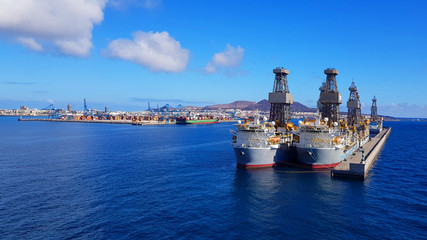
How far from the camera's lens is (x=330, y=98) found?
104 m

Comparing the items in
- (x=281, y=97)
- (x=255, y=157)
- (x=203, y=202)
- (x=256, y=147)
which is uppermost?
(x=281, y=97)

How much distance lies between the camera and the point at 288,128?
84312 millimetres

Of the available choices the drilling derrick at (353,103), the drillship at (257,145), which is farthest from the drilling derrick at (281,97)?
the drilling derrick at (353,103)

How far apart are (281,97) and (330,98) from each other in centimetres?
2230

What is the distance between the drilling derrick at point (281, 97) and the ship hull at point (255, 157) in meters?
26.0

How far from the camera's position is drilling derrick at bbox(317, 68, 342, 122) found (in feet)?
340

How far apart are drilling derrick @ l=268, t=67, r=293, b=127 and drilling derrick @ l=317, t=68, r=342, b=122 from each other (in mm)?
16995

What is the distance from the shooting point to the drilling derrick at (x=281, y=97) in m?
93.7

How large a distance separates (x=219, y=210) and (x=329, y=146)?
1479 inches

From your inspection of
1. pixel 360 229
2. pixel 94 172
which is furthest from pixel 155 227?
pixel 94 172

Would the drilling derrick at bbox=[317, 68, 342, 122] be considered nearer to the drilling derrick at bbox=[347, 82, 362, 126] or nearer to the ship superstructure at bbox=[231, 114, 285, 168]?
the ship superstructure at bbox=[231, 114, 285, 168]

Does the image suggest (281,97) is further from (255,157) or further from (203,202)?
(203,202)

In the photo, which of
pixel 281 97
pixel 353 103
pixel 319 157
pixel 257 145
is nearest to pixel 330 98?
pixel 281 97

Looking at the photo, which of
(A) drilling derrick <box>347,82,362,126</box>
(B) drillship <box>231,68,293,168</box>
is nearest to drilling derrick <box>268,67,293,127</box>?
(B) drillship <box>231,68,293,168</box>
